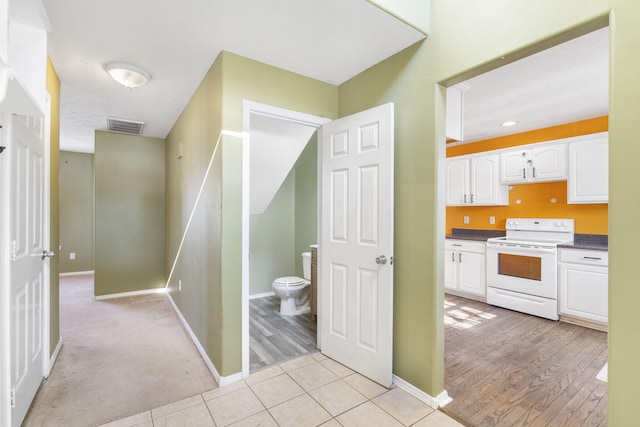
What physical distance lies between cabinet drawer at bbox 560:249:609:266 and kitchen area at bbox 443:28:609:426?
0.04ft

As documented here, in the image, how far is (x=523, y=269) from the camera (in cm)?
358

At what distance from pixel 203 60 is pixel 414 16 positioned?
60.6 inches

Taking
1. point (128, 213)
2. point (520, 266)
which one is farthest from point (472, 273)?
point (128, 213)

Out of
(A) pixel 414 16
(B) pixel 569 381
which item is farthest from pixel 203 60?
(B) pixel 569 381

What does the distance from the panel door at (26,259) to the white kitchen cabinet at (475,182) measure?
479 cm

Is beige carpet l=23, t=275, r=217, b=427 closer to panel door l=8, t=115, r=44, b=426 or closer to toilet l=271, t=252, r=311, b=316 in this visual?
panel door l=8, t=115, r=44, b=426

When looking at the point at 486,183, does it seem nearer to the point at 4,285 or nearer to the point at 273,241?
the point at 273,241

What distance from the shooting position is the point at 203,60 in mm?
2240

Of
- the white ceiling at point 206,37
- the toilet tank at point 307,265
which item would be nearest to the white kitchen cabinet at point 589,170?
the white ceiling at point 206,37

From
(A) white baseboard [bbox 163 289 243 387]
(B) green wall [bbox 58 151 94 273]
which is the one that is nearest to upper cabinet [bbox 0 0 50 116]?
(A) white baseboard [bbox 163 289 243 387]

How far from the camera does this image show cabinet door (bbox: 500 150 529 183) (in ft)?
12.7

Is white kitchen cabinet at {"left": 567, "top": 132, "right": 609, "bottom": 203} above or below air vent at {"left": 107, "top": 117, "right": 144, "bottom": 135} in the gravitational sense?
below

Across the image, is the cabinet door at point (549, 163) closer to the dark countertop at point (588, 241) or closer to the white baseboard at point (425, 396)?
the dark countertop at point (588, 241)

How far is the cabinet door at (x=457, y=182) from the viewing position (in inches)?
176
